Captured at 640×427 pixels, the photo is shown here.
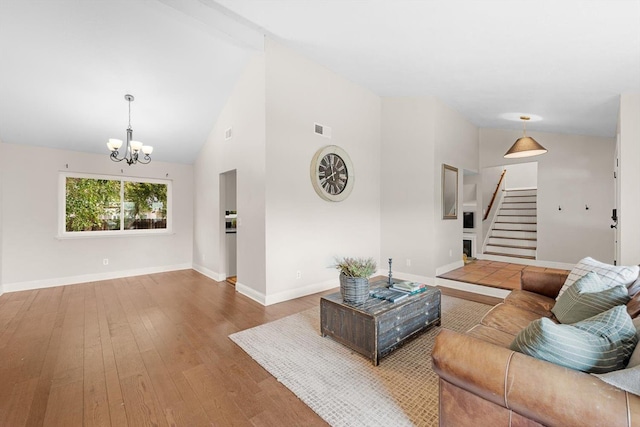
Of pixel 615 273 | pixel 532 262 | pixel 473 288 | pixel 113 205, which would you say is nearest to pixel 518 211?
pixel 532 262

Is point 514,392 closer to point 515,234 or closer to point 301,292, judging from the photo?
point 301,292

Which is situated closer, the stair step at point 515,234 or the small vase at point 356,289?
the small vase at point 356,289

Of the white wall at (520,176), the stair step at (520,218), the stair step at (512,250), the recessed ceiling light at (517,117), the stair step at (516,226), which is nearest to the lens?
the recessed ceiling light at (517,117)

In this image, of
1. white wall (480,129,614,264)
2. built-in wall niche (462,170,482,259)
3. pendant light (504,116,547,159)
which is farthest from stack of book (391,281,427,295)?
white wall (480,129,614,264)

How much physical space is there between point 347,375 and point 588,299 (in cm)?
172

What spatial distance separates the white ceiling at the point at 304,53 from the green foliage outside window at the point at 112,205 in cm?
84

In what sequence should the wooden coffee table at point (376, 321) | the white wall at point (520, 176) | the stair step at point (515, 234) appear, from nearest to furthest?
the wooden coffee table at point (376, 321) < the stair step at point (515, 234) < the white wall at point (520, 176)

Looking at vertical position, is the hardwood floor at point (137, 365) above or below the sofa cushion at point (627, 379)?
below

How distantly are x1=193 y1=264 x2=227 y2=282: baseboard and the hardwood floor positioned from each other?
907mm

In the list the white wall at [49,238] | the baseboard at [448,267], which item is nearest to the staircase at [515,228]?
the baseboard at [448,267]

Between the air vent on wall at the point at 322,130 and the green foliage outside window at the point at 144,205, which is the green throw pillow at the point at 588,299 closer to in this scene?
the air vent on wall at the point at 322,130

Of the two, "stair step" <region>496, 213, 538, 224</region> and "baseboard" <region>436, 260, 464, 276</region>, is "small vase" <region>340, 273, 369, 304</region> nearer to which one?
"baseboard" <region>436, 260, 464, 276</region>

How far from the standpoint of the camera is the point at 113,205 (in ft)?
17.2

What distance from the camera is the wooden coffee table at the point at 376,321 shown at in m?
2.21
